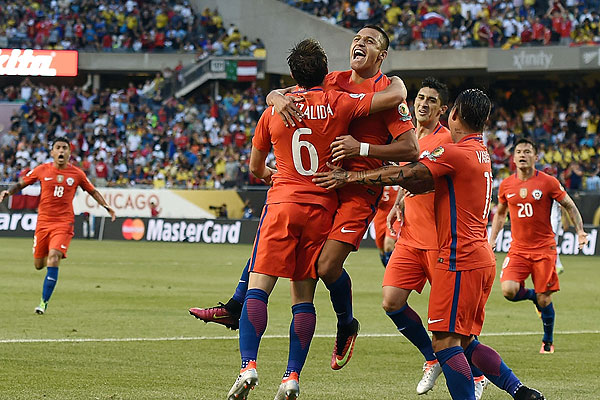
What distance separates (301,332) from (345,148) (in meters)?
1.34

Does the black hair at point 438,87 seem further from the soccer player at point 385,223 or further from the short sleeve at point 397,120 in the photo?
the soccer player at point 385,223

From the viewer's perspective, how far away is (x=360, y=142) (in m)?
7.47

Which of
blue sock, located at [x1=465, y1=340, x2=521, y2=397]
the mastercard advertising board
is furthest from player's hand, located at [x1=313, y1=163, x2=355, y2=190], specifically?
the mastercard advertising board

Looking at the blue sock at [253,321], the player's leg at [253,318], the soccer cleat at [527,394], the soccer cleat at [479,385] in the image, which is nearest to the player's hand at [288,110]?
the player's leg at [253,318]

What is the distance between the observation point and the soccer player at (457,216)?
719 centimetres

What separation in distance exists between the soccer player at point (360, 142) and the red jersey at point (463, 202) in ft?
1.21

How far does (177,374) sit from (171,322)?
4.43 meters

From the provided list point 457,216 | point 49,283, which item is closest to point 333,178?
point 457,216

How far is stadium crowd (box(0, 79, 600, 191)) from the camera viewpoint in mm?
36062

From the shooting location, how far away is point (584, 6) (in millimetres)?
38250

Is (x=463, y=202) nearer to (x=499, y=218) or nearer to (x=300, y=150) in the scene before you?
(x=300, y=150)

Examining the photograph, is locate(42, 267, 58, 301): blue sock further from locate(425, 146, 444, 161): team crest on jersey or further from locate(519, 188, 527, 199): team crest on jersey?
locate(425, 146, 444, 161): team crest on jersey

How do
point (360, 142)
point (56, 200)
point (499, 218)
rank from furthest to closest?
point (56, 200) → point (499, 218) → point (360, 142)

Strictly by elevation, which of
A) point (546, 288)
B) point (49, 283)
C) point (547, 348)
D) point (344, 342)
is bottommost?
point (49, 283)
